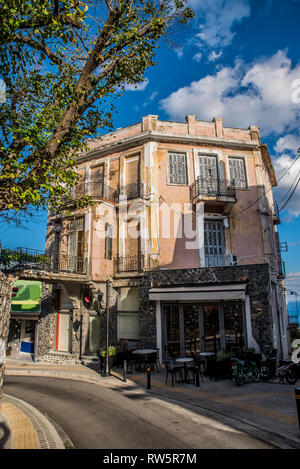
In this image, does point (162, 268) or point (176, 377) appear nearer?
point (176, 377)

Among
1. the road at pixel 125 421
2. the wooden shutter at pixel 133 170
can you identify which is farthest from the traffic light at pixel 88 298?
the wooden shutter at pixel 133 170

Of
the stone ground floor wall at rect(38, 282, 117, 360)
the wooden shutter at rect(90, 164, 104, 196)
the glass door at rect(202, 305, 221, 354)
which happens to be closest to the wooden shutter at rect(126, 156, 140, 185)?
the wooden shutter at rect(90, 164, 104, 196)

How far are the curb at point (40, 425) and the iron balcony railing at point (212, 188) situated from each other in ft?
42.7

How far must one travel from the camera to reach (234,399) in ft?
29.2

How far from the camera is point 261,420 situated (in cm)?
704

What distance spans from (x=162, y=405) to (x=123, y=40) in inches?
406

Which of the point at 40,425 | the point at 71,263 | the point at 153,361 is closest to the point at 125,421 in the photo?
the point at 40,425

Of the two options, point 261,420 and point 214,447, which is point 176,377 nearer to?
point 261,420

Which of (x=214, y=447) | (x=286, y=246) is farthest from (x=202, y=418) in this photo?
(x=286, y=246)

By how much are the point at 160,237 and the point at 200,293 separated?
483 centimetres

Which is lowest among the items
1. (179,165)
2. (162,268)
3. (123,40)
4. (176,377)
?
(176,377)

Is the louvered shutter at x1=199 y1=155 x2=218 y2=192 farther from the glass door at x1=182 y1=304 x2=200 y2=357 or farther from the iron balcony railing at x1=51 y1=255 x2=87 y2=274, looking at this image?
the iron balcony railing at x1=51 y1=255 x2=87 y2=274

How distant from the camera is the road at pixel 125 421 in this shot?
579 cm

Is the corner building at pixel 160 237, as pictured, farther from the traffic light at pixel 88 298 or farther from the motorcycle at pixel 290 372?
the motorcycle at pixel 290 372
